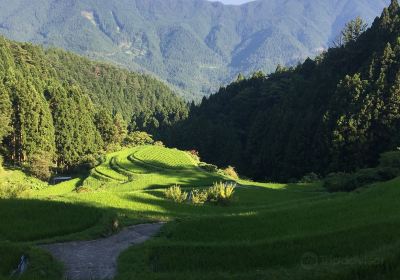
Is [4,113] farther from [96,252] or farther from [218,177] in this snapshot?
[96,252]

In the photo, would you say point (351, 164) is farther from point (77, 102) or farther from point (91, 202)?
point (77, 102)

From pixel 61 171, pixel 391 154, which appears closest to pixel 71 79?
pixel 61 171

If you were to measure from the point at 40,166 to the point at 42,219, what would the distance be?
5043 cm

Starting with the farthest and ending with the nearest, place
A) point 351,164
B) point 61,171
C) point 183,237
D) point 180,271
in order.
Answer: point 61,171
point 351,164
point 183,237
point 180,271

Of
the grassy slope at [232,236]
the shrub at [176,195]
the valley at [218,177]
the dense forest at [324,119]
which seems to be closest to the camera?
the grassy slope at [232,236]

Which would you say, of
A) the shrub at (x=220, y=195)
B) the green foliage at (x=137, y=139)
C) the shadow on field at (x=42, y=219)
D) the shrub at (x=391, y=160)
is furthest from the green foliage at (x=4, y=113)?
the shrub at (x=391, y=160)

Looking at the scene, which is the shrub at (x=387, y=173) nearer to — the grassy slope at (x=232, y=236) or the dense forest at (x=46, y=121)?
the grassy slope at (x=232, y=236)

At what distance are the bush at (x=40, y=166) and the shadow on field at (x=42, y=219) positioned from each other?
47782 mm

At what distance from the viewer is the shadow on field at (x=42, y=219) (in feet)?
43.0

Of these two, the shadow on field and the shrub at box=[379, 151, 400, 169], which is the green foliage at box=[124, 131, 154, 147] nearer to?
the shrub at box=[379, 151, 400, 169]

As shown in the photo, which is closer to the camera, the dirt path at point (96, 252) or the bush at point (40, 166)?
the dirt path at point (96, 252)

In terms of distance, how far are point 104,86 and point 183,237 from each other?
513ft

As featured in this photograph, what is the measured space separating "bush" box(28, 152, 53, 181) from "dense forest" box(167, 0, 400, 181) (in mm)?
31199

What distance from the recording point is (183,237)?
1274 cm
